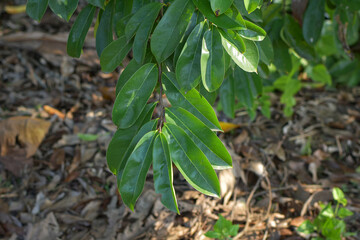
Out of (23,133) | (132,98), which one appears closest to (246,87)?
(132,98)

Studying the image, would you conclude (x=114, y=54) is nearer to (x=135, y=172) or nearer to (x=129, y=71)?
(x=129, y=71)

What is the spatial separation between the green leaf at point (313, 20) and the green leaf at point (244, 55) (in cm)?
64

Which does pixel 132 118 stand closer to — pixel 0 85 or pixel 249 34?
pixel 249 34

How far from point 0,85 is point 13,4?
1054mm

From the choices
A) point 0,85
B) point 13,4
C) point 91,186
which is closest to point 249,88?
point 91,186

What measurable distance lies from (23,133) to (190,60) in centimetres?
151

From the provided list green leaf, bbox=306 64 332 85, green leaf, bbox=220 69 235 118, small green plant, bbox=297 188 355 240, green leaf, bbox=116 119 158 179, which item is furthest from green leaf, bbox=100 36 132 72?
green leaf, bbox=306 64 332 85

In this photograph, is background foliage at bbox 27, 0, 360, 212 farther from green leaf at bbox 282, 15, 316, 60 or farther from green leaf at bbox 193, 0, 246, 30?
green leaf at bbox 282, 15, 316, 60

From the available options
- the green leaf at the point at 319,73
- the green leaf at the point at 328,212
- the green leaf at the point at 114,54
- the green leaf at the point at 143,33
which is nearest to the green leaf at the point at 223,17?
the green leaf at the point at 143,33

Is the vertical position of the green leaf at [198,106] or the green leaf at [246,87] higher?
the green leaf at [198,106]

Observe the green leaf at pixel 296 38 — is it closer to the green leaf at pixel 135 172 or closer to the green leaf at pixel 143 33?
the green leaf at pixel 143 33

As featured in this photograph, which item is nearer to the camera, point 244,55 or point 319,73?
point 244,55

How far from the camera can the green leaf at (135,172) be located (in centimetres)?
87

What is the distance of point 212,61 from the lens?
0.88 meters
